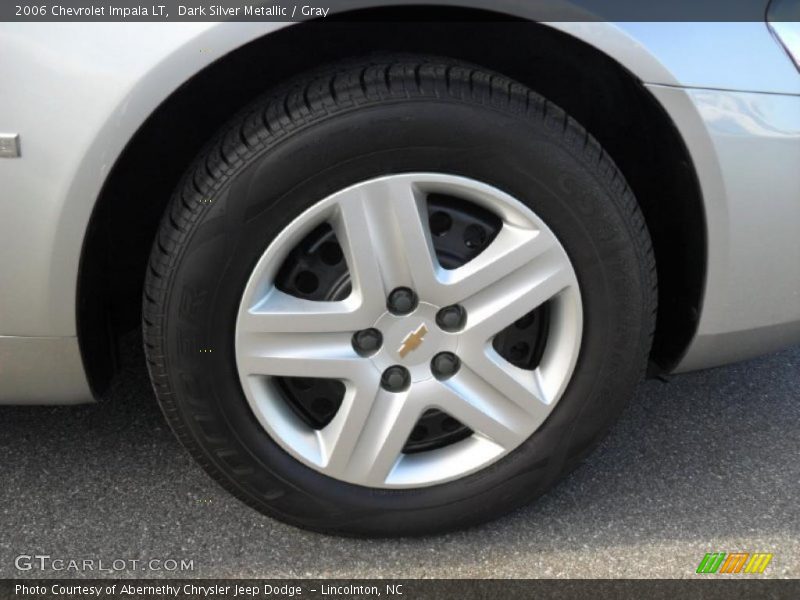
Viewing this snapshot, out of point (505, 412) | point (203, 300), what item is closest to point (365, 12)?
point (203, 300)

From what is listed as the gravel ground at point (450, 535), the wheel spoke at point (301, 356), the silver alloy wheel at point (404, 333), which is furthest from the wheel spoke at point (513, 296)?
the gravel ground at point (450, 535)

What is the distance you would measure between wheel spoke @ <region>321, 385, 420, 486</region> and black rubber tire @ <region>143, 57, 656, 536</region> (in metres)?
0.05

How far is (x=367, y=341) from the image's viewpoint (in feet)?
4.76

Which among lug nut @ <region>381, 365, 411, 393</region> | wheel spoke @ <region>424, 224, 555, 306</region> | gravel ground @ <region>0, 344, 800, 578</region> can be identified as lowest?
gravel ground @ <region>0, 344, 800, 578</region>

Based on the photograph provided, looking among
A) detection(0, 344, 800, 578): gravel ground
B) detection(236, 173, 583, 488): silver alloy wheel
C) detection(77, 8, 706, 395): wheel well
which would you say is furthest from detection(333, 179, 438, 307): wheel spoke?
detection(0, 344, 800, 578): gravel ground

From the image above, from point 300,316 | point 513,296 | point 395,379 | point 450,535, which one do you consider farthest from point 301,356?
point 450,535

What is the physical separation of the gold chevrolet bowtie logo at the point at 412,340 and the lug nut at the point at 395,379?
0.03 metres

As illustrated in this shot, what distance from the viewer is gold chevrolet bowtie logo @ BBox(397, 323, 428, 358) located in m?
1.44

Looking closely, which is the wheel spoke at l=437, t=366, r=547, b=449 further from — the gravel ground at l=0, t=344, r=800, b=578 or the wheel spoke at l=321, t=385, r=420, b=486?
the gravel ground at l=0, t=344, r=800, b=578

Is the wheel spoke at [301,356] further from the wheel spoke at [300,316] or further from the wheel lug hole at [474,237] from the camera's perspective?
the wheel lug hole at [474,237]

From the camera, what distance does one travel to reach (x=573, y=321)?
1.49 m

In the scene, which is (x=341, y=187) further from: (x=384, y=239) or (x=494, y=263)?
(x=494, y=263)

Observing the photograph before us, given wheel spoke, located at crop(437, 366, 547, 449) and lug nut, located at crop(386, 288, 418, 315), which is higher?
lug nut, located at crop(386, 288, 418, 315)

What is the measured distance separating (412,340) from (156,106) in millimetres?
571
